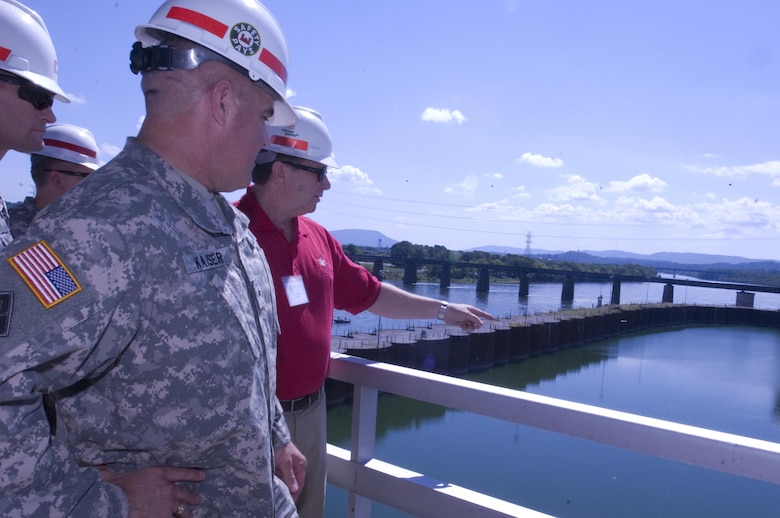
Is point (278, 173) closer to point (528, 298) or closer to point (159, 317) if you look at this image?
point (159, 317)

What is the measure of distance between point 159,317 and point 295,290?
40.2 inches

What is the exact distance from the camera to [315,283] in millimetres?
2100

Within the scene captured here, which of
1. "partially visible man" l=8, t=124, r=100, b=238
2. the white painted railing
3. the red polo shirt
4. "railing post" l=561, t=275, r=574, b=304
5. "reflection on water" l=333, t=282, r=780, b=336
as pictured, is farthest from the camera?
"railing post" l=561, t=275, r=574, b=304

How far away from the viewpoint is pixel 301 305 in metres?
1.99

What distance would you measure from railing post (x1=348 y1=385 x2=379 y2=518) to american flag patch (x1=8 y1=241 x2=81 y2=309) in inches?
57.9

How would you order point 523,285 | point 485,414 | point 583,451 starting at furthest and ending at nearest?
point 523,285, point 583,451, point 485,414

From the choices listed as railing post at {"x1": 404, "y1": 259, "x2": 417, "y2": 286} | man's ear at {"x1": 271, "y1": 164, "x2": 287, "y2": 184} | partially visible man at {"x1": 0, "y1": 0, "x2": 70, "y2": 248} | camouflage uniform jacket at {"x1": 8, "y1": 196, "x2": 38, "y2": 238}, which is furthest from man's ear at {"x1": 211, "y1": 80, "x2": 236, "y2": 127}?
railing post at {"x1": 404, "y1": 259, "x2": 417, "y2": 286}

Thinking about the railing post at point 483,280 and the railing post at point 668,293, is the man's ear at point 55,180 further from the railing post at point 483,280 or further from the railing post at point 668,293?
the railing post at point 668,293

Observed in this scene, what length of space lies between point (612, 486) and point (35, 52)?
17.9 metres

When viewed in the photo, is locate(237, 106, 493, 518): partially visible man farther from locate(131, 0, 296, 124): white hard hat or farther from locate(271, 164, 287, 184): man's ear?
locate(131, 0, 296, 124): white hard hat

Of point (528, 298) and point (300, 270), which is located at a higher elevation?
point (300, 270)

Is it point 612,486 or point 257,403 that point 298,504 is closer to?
point 257,403

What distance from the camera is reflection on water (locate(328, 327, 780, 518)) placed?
15.1 m

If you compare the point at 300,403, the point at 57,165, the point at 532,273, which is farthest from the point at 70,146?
the point at 532,273
